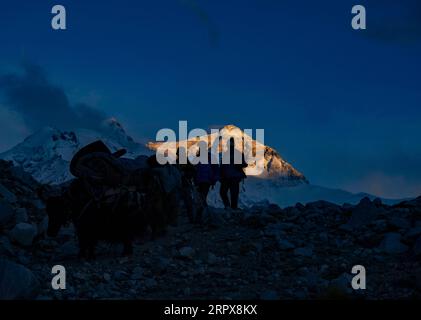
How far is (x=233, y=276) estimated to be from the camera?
10.9m

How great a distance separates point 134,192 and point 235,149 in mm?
6983

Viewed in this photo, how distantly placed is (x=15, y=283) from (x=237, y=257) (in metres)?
5.02

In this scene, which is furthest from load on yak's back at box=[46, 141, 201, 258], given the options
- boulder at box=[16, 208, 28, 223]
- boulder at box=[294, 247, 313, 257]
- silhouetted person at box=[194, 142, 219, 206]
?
silhouetted person at box=[194, 142, 219, 206]

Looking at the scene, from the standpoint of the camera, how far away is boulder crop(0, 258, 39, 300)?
27.2 feet

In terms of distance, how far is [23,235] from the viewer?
13.1 metres

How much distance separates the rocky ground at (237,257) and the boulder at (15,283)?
0.01m

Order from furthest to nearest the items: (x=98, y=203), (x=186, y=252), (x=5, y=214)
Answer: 1. (x=5, y=214)
2. (x=186, y=252)
3. (x=98, y=203)

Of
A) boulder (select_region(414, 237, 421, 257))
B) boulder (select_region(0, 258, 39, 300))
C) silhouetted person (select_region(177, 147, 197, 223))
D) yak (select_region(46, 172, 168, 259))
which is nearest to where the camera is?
boulder (select_region(0, 258, 39, 300))

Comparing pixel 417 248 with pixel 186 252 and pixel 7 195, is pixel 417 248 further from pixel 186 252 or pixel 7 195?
pixel 7 195

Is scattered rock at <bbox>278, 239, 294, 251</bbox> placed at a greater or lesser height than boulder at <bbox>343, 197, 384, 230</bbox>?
lesser

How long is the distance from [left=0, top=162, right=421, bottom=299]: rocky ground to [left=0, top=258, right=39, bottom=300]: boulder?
14 mm

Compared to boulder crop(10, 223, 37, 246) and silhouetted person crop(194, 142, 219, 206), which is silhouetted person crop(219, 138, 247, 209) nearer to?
silhouetted person crop(194, 142, 219, 206)

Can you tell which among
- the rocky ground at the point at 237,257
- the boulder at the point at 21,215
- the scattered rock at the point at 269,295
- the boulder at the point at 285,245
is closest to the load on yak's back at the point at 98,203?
the rocky ground at the point at 237,257

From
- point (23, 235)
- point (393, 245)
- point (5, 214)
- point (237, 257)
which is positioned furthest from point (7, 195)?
point (393, 245)
